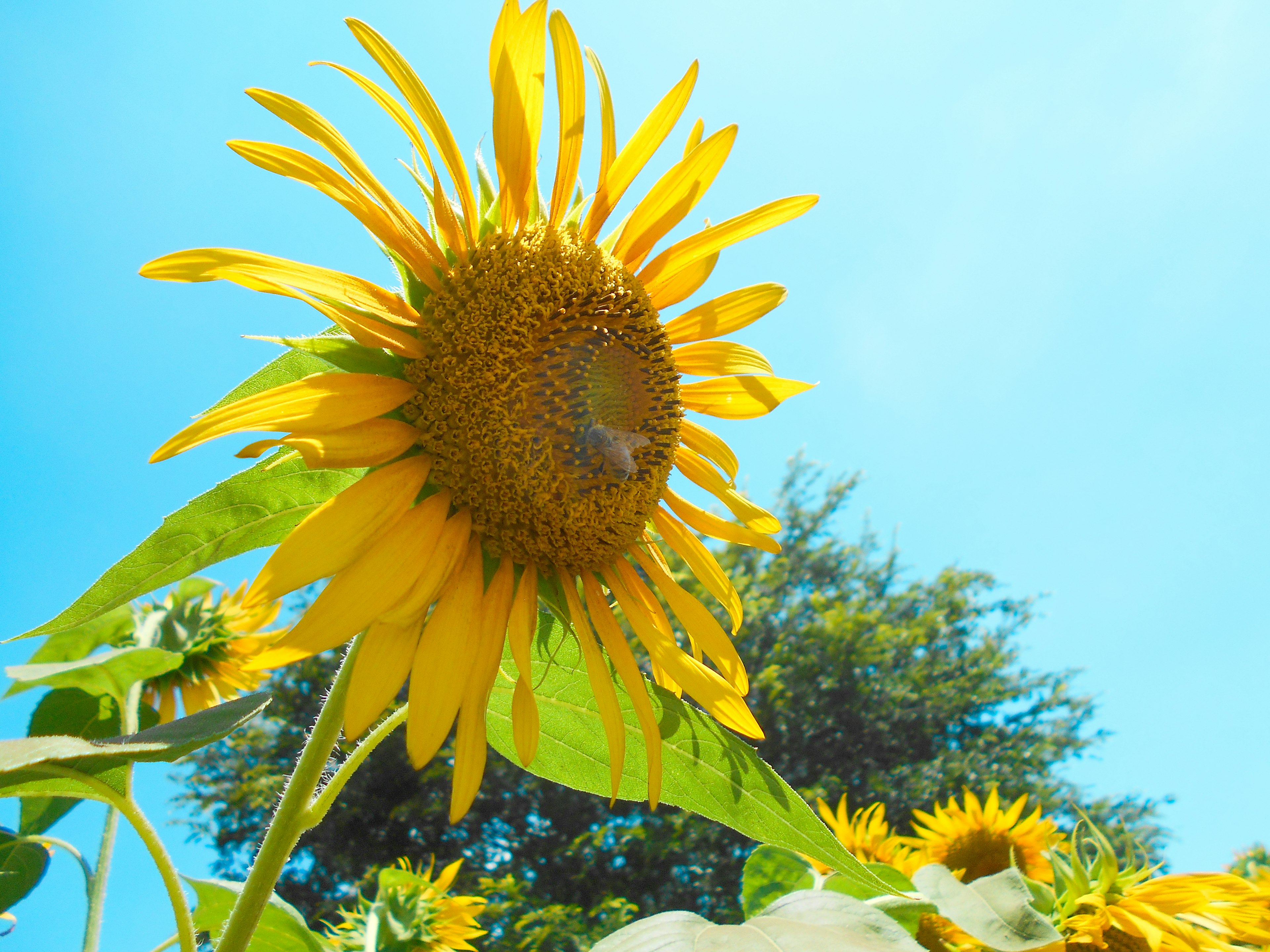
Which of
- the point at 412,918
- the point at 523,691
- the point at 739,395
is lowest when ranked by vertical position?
the point at 412,918

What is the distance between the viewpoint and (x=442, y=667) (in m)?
1.01

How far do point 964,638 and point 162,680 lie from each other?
57.9 feet

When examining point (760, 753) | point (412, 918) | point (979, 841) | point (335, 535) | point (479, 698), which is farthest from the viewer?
point (760, 753)

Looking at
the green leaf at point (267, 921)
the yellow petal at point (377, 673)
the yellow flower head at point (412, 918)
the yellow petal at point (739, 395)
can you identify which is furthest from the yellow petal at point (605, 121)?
the yellow flower head at point (412, 918)

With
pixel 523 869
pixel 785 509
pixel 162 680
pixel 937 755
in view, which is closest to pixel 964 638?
pixel 937 755

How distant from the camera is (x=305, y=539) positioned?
907 mm

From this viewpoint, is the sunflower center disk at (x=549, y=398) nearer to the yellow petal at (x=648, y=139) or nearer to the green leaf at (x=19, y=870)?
the yellow petal at (x=648, y=139)

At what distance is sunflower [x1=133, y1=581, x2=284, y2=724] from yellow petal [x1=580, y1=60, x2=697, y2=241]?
2.02 meters

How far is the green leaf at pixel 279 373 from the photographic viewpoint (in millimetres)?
1016

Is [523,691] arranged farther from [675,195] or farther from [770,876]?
[770,876]

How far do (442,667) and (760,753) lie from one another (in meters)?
13.6

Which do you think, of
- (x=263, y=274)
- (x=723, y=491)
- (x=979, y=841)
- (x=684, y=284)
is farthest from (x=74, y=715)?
(x=979, y=841)

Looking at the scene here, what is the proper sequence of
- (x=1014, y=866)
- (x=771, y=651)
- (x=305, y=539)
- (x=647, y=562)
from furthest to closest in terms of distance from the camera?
(x=771, y=651), (x=1014, y=866), (x=647, y=562), (x=305, y=539)

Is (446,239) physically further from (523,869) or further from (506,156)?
(523,869)
